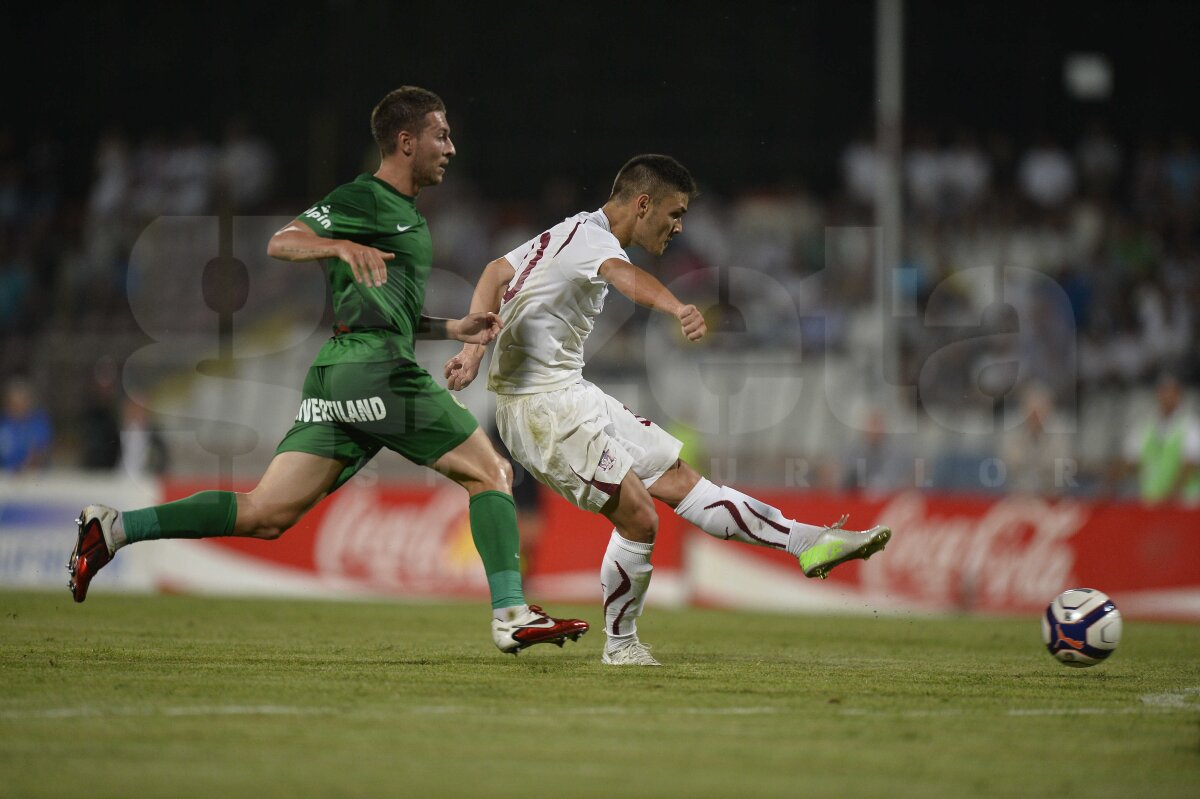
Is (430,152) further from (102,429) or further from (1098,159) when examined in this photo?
(1098,159)

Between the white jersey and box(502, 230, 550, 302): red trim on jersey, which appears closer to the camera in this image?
the white jersey

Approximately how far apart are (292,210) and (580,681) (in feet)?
49.2

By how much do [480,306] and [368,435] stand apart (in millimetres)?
843

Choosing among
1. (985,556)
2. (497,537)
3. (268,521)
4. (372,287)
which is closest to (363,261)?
(372,287)

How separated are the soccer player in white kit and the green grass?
0.57 meters

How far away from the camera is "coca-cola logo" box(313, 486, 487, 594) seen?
49.3 feet

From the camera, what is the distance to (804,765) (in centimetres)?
468

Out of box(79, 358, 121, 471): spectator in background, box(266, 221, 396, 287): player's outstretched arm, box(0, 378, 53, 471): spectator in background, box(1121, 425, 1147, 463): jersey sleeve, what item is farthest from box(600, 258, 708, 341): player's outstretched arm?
box(0, 378, 53, 471): spectator in background

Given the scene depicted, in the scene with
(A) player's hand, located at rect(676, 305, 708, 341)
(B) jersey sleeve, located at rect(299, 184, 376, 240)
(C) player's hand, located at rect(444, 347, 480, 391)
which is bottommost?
(C) player's hand, located at rect(444, 347, 480, 391)

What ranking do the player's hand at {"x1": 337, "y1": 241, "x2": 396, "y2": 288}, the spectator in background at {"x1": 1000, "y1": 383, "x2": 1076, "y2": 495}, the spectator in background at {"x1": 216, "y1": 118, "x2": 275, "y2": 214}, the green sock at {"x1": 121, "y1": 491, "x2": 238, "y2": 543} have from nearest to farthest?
the player's hand at {"x1": 337, "y1": 241, "x2": 396, "y2": 288} → the green sock at {"x1": 121, "y1": 491, "x2": 238, "y2": 543} → the spectator in background at {"x1": 1000, "y1": 383, "x2": 1076, "y2": 495} → the spectator in background at {"x1": 216, "y1": 118, "x2": 275, "y2": 214}

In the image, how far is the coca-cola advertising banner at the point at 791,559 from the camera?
14.0 metres

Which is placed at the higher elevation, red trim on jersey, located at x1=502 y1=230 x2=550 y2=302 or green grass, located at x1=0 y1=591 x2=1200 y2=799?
red trim on jersey, located at x1=502 y1=230 x2=550 y2=302

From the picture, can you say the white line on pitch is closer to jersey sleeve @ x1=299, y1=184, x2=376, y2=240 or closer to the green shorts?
the green shorts

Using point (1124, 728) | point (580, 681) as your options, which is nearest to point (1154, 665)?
point (1124, 728)
